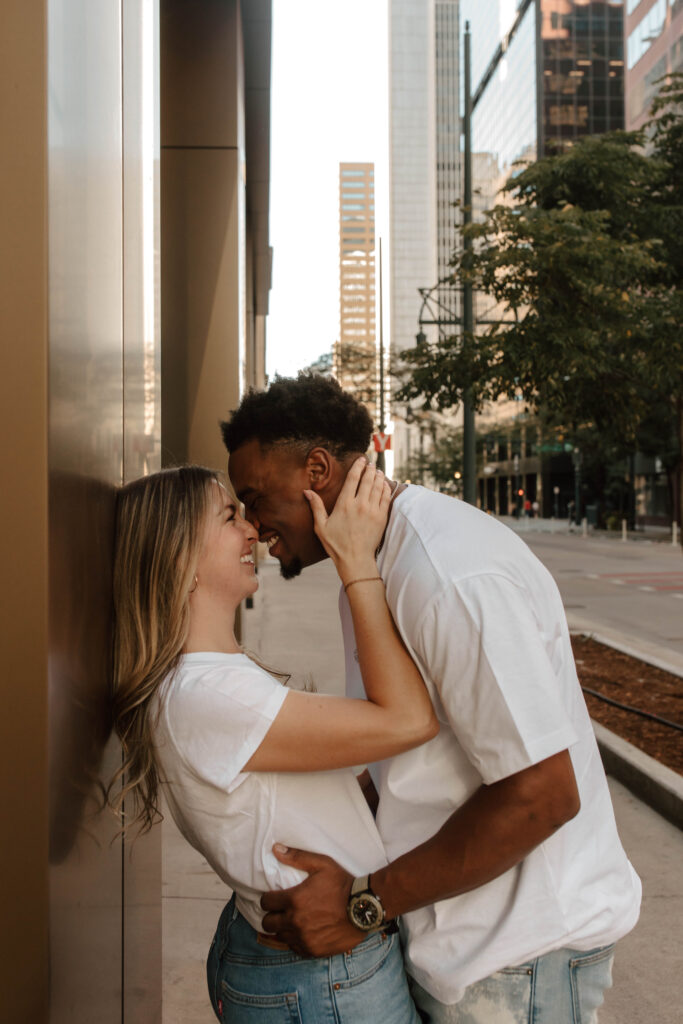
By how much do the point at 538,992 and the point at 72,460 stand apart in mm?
1174

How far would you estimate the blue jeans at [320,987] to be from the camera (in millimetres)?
1746

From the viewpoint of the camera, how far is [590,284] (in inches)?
337

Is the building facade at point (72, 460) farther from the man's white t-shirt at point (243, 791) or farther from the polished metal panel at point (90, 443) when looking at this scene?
the man's white t-shirt at point (243, 791)

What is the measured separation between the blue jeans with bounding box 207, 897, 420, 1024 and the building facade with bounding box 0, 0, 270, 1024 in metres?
0.26

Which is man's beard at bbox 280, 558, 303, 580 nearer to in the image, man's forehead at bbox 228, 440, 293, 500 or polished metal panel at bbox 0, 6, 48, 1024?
man's forehead at bbox 228, 440, 293, 500

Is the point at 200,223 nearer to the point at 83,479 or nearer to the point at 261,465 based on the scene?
the point at 261,465

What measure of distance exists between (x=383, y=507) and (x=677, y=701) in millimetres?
7725

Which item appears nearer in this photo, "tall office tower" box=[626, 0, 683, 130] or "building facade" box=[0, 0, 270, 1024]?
"building facade" box=[0, 0, 270, 1024]

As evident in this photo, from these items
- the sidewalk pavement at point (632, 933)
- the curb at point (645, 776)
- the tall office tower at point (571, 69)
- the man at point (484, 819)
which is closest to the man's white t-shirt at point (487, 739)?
the man at point (484, 819)

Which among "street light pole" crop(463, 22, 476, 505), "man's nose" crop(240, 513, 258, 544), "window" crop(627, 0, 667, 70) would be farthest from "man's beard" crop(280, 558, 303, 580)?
"window" crop(627, 0, 667, 70)

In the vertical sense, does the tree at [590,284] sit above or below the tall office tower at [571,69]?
below

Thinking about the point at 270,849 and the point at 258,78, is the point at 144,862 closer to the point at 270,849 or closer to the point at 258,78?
the point at 270,849

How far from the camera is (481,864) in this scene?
1608 mm

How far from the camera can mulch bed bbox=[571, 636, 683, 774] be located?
24.3ft
